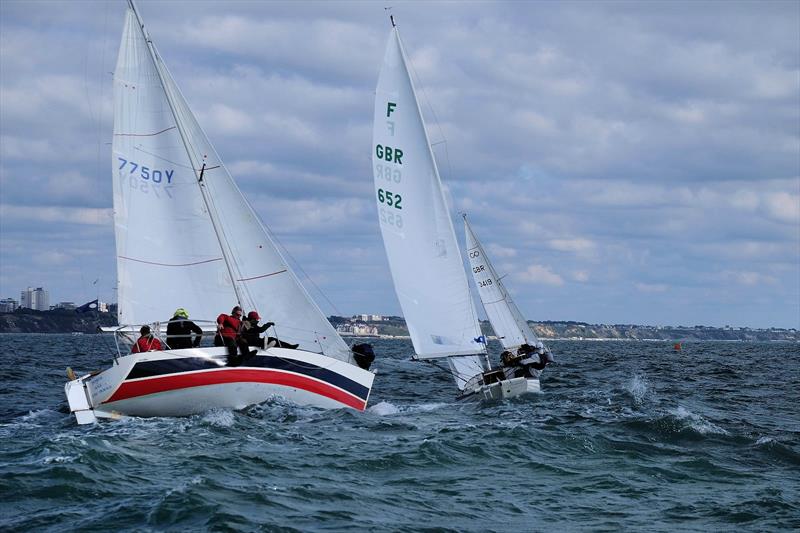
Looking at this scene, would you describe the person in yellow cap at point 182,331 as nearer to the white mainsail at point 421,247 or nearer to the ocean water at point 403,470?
the ocean water at point 403,470

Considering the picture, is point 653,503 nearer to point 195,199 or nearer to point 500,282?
point 195,199

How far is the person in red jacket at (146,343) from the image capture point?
21.6 m

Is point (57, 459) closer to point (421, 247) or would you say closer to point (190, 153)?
point (190, 153)

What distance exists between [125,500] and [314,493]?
8.29 feet

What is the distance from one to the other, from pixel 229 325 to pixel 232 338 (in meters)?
0.45

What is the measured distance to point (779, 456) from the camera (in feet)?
63.1

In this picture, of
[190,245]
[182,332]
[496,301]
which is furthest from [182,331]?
[496,301]

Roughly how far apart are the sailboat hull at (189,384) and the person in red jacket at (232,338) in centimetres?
14

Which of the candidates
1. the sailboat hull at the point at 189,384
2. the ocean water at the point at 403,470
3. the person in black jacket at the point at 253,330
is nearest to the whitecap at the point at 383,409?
the ocean water at the point at 403,470

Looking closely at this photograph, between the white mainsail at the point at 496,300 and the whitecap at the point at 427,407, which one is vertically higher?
the white mainsail at the point at 496,300

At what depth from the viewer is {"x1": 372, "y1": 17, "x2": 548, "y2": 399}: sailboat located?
1109 inches

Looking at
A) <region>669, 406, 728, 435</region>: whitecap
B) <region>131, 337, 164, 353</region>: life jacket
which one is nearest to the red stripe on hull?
<region>131, 337, 164, 353</region>: life jacket

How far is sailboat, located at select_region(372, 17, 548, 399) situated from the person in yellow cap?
730 centimetres

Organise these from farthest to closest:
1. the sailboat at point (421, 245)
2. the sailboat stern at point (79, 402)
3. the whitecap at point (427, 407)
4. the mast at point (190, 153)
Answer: the sailboat at point (421, 245), the whitecap at point (427, 407), the mast at point (190, 153), the sailboat stern at point (79, 402)
